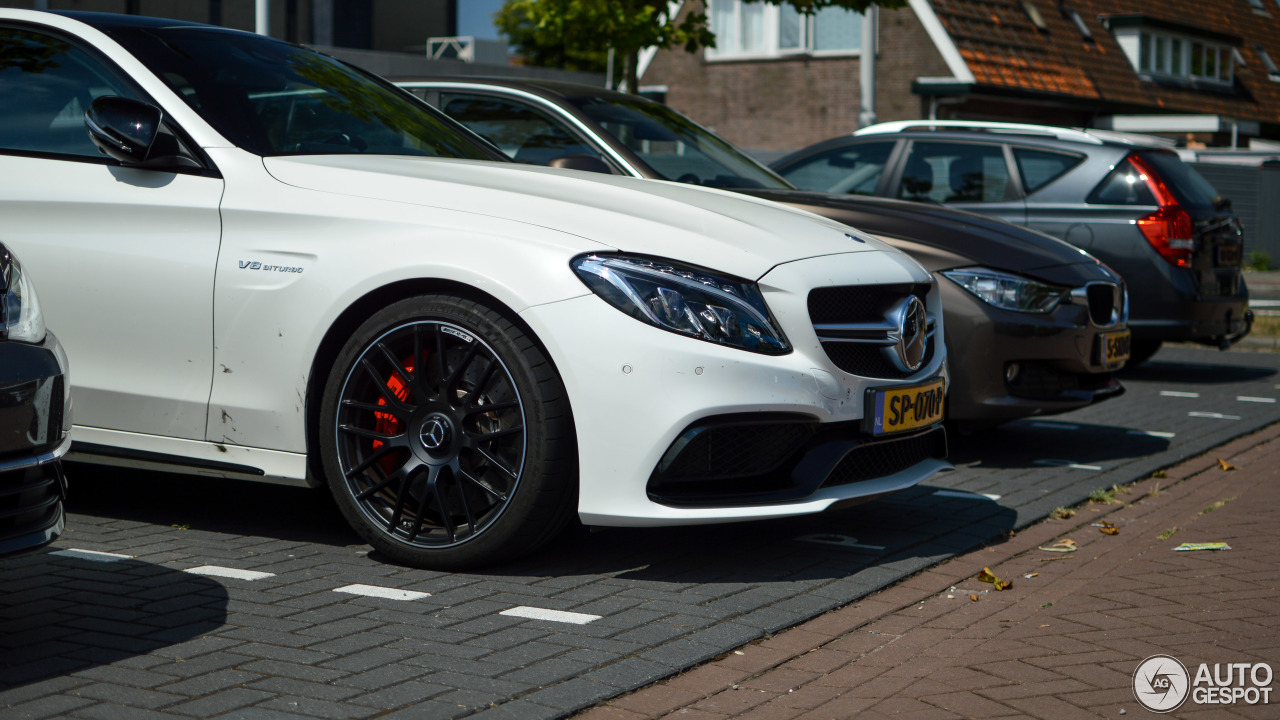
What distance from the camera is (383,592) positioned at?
4.33 m

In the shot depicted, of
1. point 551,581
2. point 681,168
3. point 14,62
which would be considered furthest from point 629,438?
point 681,168

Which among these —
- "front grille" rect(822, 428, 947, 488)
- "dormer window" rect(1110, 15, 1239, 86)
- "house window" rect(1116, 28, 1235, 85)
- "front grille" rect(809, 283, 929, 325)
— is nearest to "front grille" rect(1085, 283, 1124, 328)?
"front grille" rect(822, 428, 947, 488)

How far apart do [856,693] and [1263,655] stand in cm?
123

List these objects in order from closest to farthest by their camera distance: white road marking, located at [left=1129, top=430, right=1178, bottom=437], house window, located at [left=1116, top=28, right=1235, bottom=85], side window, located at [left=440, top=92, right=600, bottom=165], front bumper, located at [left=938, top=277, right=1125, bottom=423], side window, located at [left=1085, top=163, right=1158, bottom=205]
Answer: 1. front bumper, located at [left=938, top=277, right=1125, bottom=423]
2. side window, located at [left=440, top=92, right=600, bottom=165]
3. white road marking, located at [left=1129, top=430, right=1178, bottom=437]
4. side window, located at [left=1085, top=163, right=1158, bottom=205]
5. house window, located at [left=1116, top=28, right=1235, bottom=85]

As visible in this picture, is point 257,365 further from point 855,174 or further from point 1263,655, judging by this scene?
point 855,174

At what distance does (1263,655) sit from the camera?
13.0 ft

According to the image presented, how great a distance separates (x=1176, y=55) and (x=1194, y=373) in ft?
93.1

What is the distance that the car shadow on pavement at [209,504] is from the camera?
17.0 ft

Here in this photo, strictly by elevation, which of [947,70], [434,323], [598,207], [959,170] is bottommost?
[434,323]

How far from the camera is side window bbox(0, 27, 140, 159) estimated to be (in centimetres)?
500

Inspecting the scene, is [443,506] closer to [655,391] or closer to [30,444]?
[655,391]

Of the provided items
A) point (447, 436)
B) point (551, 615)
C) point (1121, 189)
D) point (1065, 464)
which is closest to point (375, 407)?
point (447, 436)

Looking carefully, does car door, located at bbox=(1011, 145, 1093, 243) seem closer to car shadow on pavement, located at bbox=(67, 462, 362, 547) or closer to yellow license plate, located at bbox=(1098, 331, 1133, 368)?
yellow license plate, located at bbox=(1098, 331, 1133, 368)

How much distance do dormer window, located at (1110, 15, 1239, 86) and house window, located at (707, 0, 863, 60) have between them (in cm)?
763
